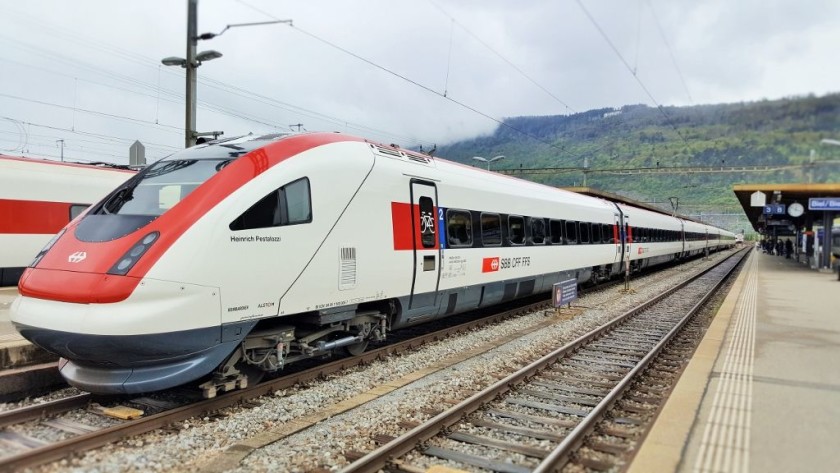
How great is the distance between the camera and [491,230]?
11.1 metres

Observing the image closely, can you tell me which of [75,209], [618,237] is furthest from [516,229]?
[75,209]

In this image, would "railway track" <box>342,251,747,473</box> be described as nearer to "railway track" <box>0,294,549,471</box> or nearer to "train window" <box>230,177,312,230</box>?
"railway track" <box>0,294,549,471</box>

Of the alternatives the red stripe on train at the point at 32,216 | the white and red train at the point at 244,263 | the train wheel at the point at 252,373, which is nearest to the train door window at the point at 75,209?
the red stripe on train at the point at 32,216

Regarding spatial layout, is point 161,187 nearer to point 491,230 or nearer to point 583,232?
point 491,230

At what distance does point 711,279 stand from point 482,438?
76.8ft

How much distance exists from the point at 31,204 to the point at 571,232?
1368cm

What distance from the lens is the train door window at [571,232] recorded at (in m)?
15.3

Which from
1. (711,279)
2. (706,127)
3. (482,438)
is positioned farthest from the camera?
(711,279)

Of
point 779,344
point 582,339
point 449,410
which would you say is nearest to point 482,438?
point 449,410

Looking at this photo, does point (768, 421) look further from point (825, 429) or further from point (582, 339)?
point (582, 339)

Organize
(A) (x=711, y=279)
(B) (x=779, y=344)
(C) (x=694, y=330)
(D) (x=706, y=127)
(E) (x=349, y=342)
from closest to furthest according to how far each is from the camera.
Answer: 1. (D) (x=706, y=127)
2. (E) (x=349, y=342)
3. (B) (x=779, y=344)
4. (C) (x=694, y=330)
5. (A) (x=711, y=279)

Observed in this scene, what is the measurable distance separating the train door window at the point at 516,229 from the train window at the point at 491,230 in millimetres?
511

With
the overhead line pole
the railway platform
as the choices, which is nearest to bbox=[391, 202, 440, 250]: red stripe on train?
the railway platform

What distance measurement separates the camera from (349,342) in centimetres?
758
